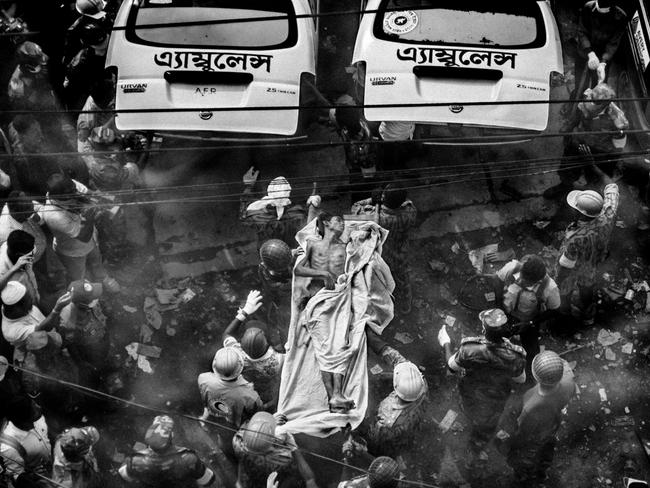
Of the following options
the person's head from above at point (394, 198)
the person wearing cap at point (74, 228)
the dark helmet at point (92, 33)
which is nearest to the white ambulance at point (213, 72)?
the dark helmet at point (92, 33)

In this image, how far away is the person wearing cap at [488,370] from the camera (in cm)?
770

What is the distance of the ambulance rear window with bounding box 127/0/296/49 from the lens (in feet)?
29.5

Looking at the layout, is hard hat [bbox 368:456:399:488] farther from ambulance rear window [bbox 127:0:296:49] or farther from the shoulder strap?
ambulance rear window [bbox 127:0:296:49]

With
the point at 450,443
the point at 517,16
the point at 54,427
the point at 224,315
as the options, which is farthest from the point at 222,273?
the point at 517,16

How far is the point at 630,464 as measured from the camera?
8.34 m

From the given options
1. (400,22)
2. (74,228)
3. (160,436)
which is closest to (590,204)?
(400,22)

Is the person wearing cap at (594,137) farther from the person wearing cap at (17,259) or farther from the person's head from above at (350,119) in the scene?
the person wearing cap at (17,259)

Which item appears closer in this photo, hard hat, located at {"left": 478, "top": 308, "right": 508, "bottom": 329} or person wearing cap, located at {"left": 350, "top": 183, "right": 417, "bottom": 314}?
hard hat, located at {"left": 478, "top": 308, "right": 508, "bottom": 329}

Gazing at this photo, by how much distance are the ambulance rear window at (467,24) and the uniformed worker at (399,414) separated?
3221mm

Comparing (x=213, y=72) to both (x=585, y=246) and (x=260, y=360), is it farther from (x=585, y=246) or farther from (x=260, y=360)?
(x=585, y=246)

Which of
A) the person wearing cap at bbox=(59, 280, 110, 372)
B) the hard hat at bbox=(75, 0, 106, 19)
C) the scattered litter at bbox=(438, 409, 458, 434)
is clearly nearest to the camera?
the person wearing cap at bbox=(59, 280, 110, 372)

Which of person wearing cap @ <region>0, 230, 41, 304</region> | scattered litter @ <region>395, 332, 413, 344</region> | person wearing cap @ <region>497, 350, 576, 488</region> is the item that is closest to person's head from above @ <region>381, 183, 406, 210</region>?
scattered litter @ <region>395, 332, 413, 344</region>

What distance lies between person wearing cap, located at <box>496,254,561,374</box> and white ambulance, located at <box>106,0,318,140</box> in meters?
2.35

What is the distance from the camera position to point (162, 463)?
7.38 metres
